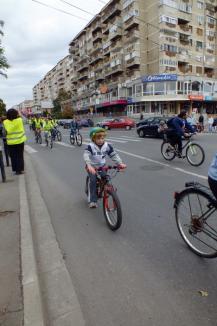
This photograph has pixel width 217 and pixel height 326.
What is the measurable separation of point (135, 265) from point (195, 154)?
6.59 m

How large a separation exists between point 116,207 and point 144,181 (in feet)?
10.2

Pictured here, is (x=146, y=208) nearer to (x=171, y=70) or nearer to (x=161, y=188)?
(x=161, y=188)

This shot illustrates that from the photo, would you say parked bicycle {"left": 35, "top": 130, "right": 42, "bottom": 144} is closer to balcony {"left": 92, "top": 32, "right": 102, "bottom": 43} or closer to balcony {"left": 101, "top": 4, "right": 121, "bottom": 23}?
balcony {"left": 101, "top": 4, "right": 121, "bottom": 23}

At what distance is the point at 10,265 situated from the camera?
317 centimetres

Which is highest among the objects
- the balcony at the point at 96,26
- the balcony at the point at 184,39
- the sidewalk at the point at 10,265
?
the balcony at the point at 96,26

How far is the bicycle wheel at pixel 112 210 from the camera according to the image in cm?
410

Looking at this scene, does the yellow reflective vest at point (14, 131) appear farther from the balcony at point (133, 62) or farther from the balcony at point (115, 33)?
the balcony at point (115, 33)

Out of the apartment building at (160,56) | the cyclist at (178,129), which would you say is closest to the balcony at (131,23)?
the apartment building at (160,56)

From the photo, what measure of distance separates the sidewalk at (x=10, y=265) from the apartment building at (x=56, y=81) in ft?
272

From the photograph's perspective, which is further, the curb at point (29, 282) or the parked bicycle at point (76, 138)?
the parked bicycle at point (76, 138)

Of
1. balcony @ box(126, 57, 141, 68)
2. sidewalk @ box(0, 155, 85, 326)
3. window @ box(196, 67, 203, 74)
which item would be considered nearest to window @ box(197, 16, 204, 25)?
window @ box(196, 67, 203, 74)

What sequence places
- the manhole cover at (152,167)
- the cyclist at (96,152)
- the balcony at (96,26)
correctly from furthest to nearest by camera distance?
the balcony at (96,26) → the manhole cover at (152,167) → the cyclist at (96,152)

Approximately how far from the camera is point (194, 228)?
3.45 meters

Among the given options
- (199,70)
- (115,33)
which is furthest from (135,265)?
(115,33)
